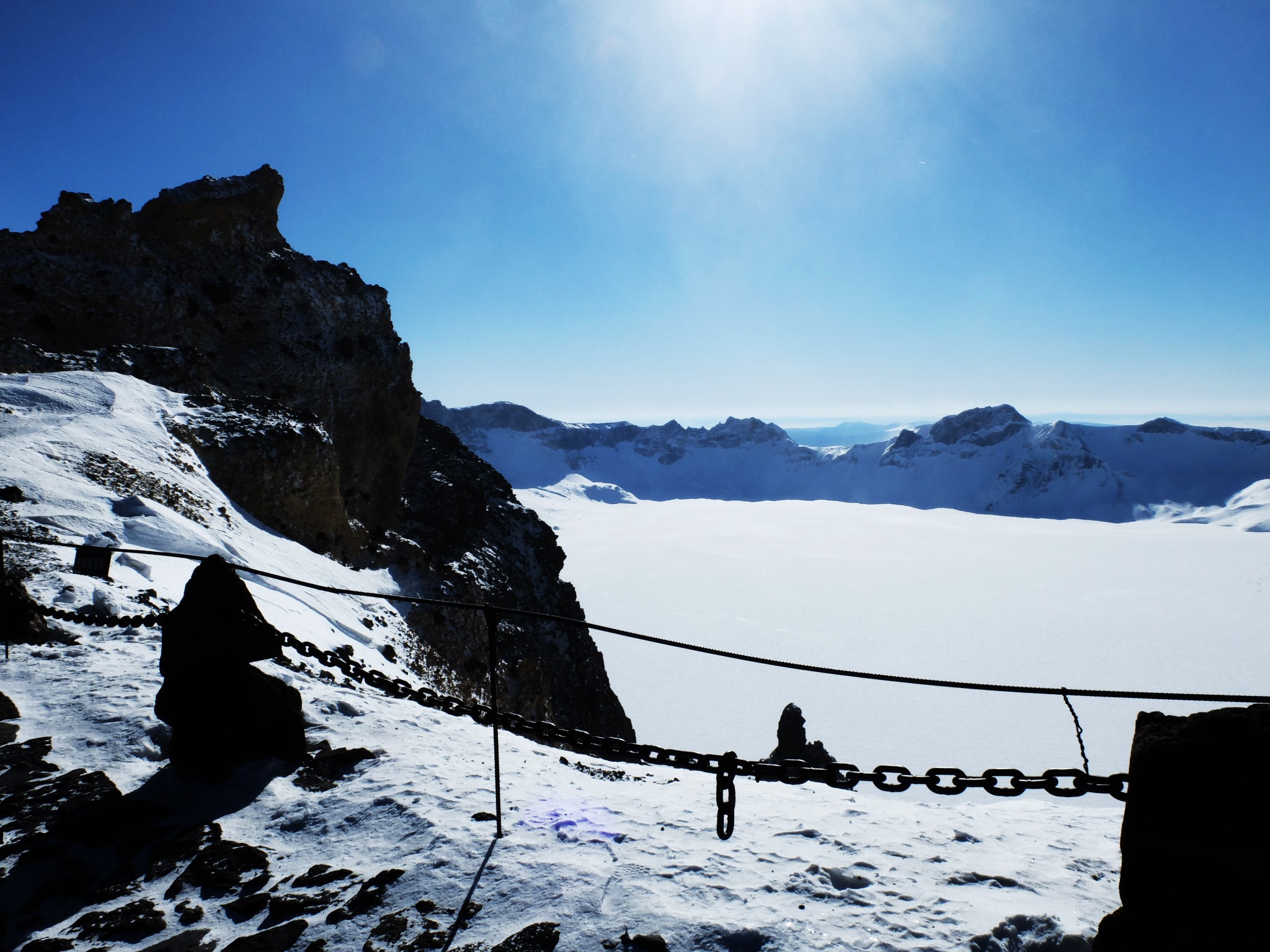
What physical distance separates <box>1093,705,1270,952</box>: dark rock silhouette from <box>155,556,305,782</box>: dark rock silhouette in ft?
18.5

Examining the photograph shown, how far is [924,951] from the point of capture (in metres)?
3.66

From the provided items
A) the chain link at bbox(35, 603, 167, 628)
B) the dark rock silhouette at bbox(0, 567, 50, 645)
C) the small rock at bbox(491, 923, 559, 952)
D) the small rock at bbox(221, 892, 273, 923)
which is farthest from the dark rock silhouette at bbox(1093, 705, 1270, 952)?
the dark rock silhouette at bbox(0, 567, 50, 645)

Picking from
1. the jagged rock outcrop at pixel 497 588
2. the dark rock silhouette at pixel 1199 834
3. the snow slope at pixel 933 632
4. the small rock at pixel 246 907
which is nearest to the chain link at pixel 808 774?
the dark rock silhouette at pixel 1199 834

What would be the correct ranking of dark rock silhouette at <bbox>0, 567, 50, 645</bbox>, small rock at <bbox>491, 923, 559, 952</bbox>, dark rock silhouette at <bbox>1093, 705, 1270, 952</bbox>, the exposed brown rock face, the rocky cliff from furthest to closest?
the exposed brown rock face
the rocky cliff
dark rock silhouette at <bbox>0, 567, 50, 645</bbox>
small rock at <bbox>491, 923, 559, 952</bbox>
dark rock silhouette at <bbox>1093, 705, 1270, 952</bbox>

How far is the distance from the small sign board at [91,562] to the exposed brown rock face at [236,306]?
16.7 meters

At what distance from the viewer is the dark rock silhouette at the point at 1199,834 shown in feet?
8.46

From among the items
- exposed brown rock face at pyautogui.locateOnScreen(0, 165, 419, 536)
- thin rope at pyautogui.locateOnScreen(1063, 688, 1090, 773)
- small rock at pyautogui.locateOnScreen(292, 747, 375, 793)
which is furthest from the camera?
exposed brown rock face at pyautogui.locateOnScreen(0, 165, 419, 536)

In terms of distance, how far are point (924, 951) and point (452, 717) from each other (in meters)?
6.02

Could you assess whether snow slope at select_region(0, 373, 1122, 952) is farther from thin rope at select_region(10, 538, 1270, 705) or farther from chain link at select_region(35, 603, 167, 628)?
thin rope at select_region(10, 538, 1270, 705)

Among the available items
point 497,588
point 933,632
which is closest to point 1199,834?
point 497,588

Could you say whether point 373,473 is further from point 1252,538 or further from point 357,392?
point 1252,538

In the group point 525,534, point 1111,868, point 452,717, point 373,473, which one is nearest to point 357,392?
point 373,473

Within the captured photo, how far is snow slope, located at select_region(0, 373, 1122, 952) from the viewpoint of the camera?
3.87 meters

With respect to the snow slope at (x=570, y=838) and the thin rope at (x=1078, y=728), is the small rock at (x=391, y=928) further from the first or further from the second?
the thin rope at (x=1078, y=728)
